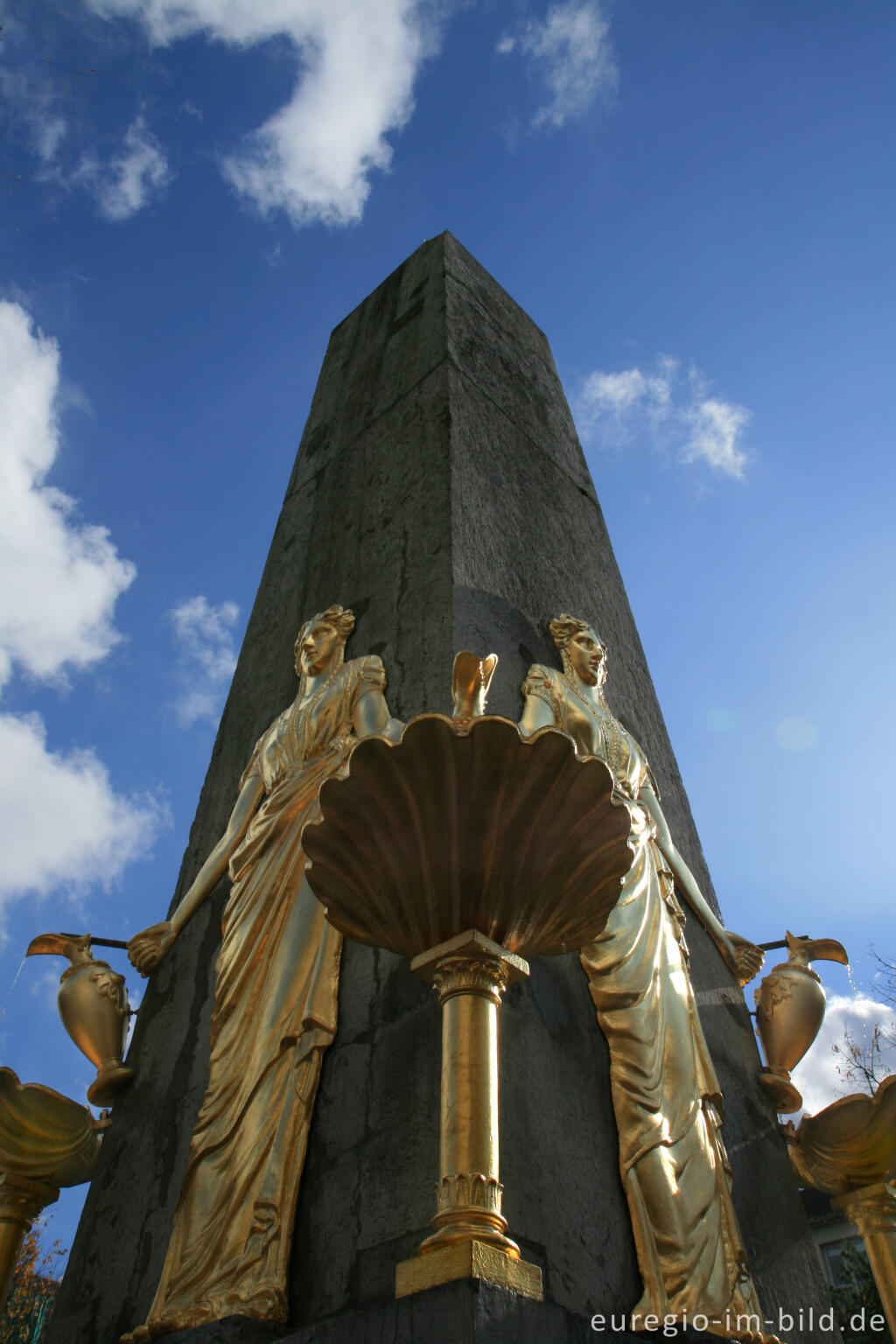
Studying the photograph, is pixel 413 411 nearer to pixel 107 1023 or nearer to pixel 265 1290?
pixel 107 1023

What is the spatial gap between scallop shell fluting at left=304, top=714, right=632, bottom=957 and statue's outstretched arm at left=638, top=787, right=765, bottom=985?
207cm

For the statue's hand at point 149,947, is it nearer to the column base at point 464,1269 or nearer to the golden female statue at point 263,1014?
the golden female statue at point 263,1014

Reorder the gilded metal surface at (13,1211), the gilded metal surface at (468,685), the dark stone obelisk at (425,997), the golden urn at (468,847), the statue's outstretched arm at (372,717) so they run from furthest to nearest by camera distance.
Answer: the statue's outstretched arm at (372,717) < the gilded metal surface at (13,1211) < the gilded metal surface at (468,685) < the dark stone obelisk at (425,997) < the golden urn at (468,847)

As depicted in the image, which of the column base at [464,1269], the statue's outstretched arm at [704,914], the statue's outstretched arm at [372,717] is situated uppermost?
the statue's outstretched arm at [372,717]

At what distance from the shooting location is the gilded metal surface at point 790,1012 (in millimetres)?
4762

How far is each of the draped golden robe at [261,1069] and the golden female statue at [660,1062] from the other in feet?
3.62

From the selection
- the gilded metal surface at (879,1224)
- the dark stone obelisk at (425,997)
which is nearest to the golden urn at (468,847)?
the dark stone obelisk at (425,997)

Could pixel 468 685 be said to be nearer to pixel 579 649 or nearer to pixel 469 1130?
pixel 469 1130

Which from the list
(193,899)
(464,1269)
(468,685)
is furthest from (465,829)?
(193,899)

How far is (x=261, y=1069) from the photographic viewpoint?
12.0 ft

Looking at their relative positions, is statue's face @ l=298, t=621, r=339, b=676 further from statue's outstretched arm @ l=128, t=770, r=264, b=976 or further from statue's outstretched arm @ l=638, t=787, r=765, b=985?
statue's outstretched arm @ l=638, t=787, r=765, b=985

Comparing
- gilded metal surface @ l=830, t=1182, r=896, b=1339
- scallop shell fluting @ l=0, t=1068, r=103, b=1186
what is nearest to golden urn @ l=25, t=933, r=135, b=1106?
scallop shell fluting @ l=0, t=1068, r=103, b=1186

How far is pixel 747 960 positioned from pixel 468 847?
273cm

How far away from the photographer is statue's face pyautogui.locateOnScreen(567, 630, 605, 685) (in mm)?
5508
